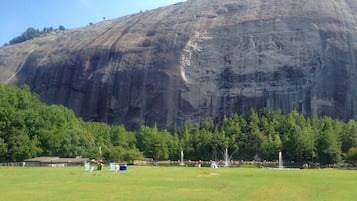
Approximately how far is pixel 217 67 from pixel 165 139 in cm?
3209

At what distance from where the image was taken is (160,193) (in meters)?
19.9

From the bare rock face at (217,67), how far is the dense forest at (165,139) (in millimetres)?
14441

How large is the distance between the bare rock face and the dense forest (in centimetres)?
1444

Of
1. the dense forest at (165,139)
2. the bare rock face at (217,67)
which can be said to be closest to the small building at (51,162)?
the dense forest at (165,139)

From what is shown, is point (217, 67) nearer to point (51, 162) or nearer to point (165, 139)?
point (165, 139)

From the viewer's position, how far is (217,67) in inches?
4136

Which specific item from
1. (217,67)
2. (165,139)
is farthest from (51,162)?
(217,67)

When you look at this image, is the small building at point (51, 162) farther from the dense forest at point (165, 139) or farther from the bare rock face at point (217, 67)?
the bare rock face at point (217, 67)

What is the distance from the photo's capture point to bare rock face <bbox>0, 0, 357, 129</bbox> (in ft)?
322

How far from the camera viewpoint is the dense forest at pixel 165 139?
63438mm

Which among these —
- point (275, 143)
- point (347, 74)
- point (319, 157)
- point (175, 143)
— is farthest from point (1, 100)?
point (347, 74)

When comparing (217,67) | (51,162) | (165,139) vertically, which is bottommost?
(51,162)

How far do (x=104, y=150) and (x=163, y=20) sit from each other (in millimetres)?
59124

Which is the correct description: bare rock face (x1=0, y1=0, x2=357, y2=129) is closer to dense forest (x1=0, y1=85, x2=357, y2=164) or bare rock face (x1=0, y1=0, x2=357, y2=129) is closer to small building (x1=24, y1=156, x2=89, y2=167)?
dense forest (x1=0, y1=85, x2=357, y2=164)
